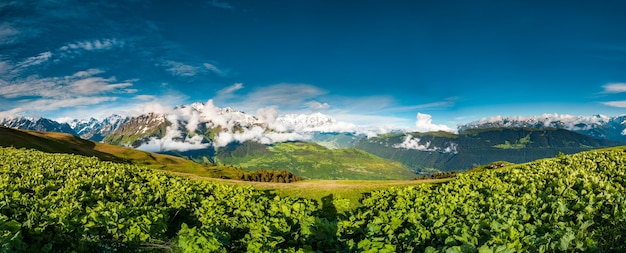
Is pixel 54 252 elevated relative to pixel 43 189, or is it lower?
lower

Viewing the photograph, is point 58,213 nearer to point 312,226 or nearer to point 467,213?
point 312,226

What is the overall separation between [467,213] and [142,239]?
20.7 metres

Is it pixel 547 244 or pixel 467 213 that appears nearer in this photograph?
pixel 547 244

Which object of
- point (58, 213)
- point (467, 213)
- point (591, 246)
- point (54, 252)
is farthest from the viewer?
point (467, 213)

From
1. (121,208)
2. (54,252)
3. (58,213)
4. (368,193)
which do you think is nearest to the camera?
(54,252)

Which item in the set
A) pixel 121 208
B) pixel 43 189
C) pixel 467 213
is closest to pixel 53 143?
pixel 43 189

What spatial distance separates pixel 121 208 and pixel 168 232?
520 cm

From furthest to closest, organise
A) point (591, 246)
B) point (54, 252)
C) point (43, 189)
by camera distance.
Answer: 1. point (43, 189)
2. point (54, 252)
3. point (591, 246)

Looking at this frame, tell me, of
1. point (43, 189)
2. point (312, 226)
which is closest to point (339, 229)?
point (312, 226)

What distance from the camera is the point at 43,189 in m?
25.6

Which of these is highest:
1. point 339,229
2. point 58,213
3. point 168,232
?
point 58,213

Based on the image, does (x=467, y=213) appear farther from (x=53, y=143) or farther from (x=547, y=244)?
(x=53, y=143)

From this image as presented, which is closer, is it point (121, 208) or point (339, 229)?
point (339, 229)

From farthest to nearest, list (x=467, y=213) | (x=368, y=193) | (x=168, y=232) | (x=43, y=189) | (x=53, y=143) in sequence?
(x=53, y=143)
(x=368, y=193)
(x=43, y=189)
(x=168, y=232)
(x=467, y=213)
